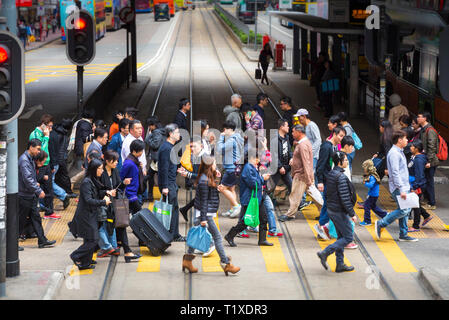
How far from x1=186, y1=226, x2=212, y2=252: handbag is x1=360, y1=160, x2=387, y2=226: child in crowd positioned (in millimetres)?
3470

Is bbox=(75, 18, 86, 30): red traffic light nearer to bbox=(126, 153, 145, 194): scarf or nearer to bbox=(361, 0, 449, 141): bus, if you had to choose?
bbox=(126, 153, 145, 194): scarf

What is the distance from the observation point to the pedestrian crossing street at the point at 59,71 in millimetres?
40844

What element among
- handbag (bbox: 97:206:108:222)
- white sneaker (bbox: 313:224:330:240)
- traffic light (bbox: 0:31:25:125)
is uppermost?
traffic light (bbox: 0:31:25:125)

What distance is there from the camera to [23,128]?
80.4 feet

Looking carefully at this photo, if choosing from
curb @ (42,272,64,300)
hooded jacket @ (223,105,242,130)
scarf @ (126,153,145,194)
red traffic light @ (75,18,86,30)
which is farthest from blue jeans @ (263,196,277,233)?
red traffic light @ (75,18,86,30)

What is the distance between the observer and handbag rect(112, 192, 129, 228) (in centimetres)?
1115

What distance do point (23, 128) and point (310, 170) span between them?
1325 centimetres

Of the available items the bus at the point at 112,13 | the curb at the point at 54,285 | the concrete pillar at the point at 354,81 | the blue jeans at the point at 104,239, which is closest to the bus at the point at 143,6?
the bus at the point at 112,13

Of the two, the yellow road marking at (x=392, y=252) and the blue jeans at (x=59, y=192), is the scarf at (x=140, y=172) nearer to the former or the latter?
the blue jeans at (x=59, y=192)

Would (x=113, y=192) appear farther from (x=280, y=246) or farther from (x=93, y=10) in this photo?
(x=93, y=10)

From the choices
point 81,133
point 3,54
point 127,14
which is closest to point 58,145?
point 81,133

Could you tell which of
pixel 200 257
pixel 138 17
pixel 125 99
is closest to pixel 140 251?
pixel 200 257

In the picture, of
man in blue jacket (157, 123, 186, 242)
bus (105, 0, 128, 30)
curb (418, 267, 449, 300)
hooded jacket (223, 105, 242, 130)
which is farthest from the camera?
bus (105, 0, 128, 30)
